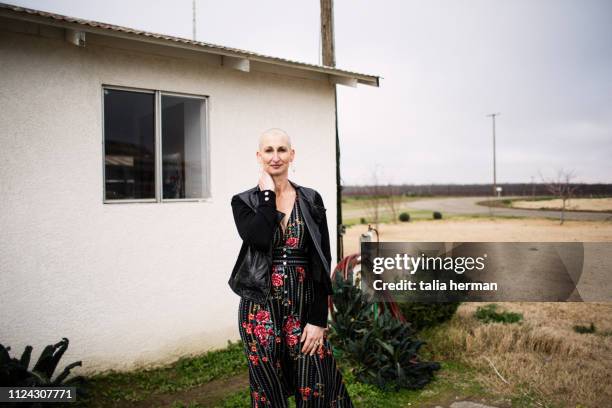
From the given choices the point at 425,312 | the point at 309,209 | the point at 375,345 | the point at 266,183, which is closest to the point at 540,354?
the point at 425,312

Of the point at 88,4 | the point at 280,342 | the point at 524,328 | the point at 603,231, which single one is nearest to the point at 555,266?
the point at 603,231

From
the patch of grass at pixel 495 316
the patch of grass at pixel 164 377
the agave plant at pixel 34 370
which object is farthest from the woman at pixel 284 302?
the patch of grass at pixel 495 316

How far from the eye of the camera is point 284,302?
246cm

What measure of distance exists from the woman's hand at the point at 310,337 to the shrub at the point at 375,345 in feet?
7.91

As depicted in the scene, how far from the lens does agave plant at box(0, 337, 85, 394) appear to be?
3.91 metres

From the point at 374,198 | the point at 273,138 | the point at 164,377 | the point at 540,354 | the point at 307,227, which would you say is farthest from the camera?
the point at 374,198

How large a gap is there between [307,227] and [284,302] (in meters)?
0.43

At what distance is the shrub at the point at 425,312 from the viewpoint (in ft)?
18.9

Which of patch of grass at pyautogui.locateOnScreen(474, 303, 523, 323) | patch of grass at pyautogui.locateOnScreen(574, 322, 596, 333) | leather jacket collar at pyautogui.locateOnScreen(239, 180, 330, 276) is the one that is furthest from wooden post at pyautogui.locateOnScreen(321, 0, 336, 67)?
leather jacket collar at pyautogui.locateOnScreen(239, 180, 330, 276)

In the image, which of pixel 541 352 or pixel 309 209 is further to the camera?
pixel 541 352

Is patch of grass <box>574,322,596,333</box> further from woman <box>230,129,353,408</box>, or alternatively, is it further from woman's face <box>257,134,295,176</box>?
woman's face <box>257,134,295,176</box>

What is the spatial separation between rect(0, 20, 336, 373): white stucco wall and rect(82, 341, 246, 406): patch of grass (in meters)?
0.15

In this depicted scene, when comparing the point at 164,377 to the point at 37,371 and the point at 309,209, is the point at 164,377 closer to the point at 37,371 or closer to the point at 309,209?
the point at 37,371

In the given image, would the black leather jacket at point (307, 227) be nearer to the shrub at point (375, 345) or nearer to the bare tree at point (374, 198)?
the shrub at point (375, 345)
